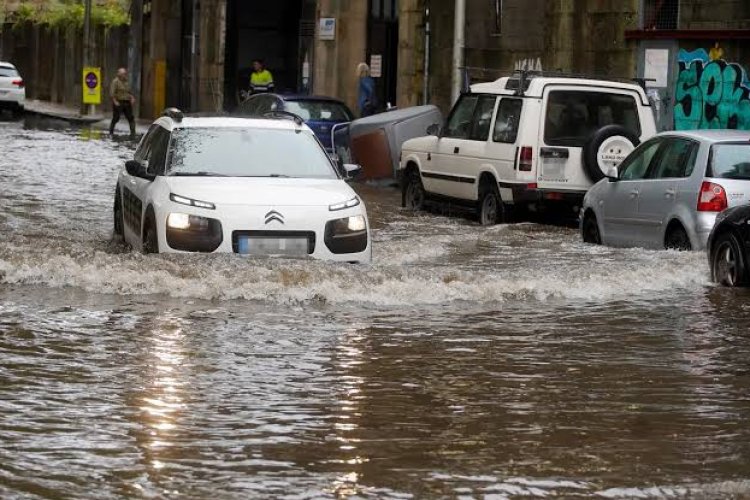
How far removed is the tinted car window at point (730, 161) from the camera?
15.1 metres

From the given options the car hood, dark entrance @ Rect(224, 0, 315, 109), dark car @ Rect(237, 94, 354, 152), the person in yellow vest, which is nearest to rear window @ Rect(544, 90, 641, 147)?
the car hood

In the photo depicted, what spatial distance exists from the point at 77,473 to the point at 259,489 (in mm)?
765

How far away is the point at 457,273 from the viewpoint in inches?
534

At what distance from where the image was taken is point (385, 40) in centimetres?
4038

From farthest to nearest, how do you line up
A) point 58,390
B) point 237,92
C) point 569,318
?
1. point 237,92
2. point 569,318
3. point 58,390

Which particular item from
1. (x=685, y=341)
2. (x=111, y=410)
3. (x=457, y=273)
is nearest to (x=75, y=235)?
(x=457, y=273)

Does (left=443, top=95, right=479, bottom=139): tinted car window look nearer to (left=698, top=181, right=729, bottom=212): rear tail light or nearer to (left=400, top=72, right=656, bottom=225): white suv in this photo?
(left=400, top=72, right=656, bottom=225): white suv

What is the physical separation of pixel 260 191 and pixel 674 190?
433 centimetres

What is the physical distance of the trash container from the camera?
2592cm

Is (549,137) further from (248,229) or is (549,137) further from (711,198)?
(248,229)

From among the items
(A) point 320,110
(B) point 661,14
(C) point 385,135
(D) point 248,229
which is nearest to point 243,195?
(D) point 248,229

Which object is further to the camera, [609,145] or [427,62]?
[427,62]

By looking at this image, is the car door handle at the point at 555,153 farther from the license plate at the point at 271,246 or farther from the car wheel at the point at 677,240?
the license plate at the point at 271,246

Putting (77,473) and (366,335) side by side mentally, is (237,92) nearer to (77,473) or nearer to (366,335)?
(366,335)
